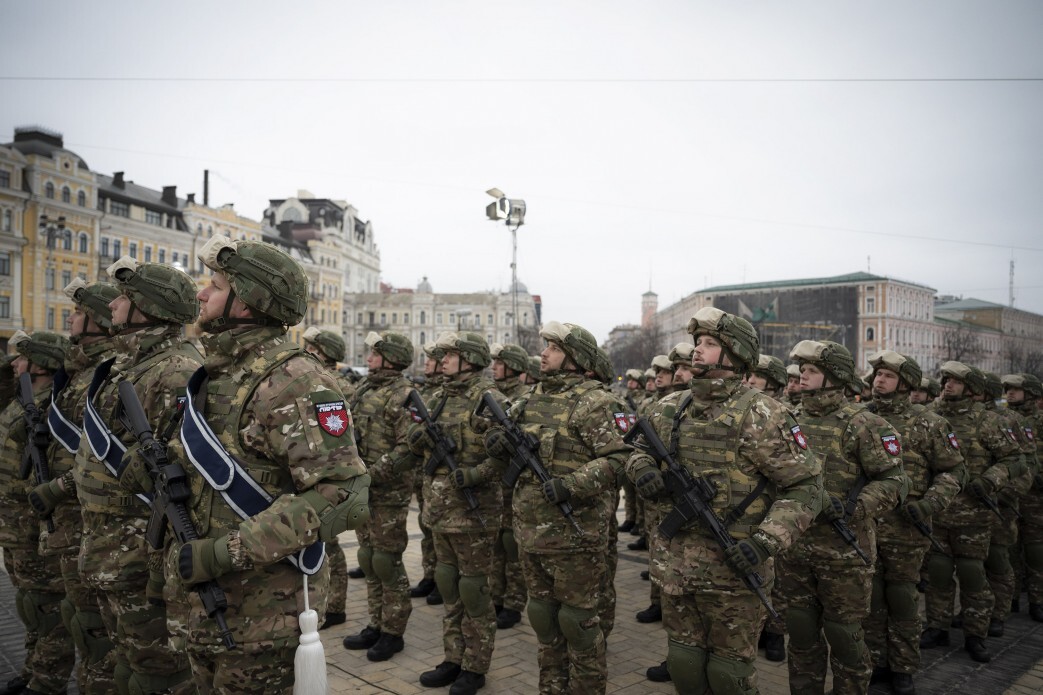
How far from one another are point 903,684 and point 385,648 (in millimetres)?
4411

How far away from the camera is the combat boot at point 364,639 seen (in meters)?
6.57

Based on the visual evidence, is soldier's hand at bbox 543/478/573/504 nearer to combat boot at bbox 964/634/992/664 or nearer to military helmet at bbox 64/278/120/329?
military helmet at bbox 64/278/120/329

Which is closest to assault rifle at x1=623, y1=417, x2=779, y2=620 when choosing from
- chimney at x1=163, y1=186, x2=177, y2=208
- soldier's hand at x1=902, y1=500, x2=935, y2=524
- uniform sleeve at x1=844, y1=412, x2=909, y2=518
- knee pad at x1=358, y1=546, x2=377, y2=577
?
uniform sleeve at x1=844, y1=412, x2=909, y2=518

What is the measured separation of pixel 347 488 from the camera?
304 centimetres

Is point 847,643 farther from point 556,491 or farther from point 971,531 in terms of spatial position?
point 971,531

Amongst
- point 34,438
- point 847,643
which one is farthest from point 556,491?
point 34,438

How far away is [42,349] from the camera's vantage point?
602 centimetres

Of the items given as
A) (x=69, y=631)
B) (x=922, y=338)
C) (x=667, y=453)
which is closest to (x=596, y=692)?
Result: (x=667, y=453)

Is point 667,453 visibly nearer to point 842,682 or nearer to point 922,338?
point 842,682

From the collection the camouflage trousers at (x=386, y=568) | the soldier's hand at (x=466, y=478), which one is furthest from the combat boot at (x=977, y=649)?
the camouflage trousers at (x=386, y=568)

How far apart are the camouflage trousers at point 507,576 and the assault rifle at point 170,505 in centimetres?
487

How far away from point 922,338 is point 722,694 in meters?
91.7

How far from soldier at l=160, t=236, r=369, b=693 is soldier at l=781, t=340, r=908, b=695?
363cm

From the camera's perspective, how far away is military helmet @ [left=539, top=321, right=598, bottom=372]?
5.71 metres
